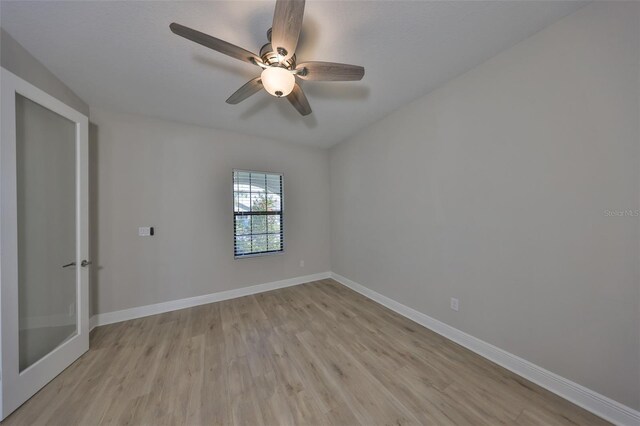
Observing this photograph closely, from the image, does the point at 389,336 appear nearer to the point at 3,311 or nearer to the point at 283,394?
the point at 283,394

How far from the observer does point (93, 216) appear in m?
2.46

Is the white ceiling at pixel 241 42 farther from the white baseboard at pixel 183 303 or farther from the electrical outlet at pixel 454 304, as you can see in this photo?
the white baseboard at pixel 183 303

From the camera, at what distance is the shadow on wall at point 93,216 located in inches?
96.1

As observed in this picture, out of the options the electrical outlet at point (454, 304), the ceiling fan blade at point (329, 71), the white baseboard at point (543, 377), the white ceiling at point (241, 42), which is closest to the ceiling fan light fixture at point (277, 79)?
the ceiling fan blade at point (329, 71)

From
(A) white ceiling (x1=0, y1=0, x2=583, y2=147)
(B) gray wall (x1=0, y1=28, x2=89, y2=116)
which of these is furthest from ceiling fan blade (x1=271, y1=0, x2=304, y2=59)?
(B) gray wall (x1=0, y1=28, x2=89, y2=116)

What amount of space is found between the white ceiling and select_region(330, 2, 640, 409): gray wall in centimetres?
31

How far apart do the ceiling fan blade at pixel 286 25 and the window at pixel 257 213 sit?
2.24 metres

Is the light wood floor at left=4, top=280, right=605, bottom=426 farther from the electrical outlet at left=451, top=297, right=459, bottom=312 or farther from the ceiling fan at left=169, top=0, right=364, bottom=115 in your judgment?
the ceiling fan at left=169, top=0, right=364, bottom=115

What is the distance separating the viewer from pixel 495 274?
1.79 meters

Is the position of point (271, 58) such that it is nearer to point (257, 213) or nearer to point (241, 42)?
point (241, 42)

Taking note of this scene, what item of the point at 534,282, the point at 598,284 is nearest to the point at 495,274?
the point at 534,282

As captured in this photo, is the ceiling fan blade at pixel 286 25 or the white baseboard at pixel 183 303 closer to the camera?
the ceiling fan blade at pixel 286 25

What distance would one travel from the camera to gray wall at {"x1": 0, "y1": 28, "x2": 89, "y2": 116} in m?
1.46

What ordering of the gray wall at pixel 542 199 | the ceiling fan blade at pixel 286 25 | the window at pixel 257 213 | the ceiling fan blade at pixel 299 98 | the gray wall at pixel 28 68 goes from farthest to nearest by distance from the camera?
the window at pixel 257 213 → the ceiling fan blade at pixel 299 98 → the gray wall at pixel 28 68 → the gray wall at pixel 542 199 → the ceiling fan blade at pixel 286 25
